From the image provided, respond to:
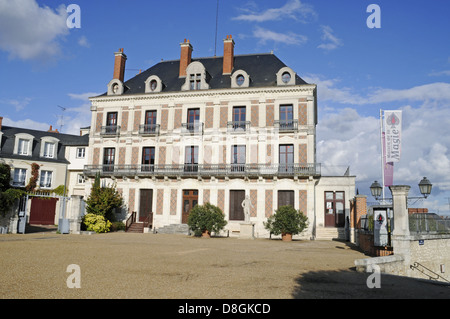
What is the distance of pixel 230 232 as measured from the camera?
24.0 meters

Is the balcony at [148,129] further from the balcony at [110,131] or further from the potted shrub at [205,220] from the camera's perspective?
the potted shrub at [205,220]

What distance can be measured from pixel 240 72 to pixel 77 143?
54.9 feet

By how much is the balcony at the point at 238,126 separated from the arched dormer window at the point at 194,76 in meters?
4.13

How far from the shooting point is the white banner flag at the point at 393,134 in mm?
17750

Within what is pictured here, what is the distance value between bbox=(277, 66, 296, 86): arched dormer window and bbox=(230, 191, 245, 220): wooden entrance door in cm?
860

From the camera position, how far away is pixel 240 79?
26438 millimetres

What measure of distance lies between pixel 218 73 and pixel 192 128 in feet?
17.8

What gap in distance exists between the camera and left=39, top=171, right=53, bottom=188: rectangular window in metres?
30.0

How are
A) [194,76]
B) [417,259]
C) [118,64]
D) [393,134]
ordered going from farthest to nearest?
[118,64], [194,76], [393,134], [417,259]

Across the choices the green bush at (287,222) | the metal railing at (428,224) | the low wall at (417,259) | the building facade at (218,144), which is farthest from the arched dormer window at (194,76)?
the low wall at (417,259)

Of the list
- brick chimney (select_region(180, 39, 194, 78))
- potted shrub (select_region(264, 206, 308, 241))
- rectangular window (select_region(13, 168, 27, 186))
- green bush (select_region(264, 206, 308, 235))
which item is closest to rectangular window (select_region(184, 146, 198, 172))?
brick chimney (select_region(180, 39, 194, 78))

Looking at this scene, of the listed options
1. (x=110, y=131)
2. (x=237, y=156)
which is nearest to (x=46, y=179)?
(x=110, y=131)

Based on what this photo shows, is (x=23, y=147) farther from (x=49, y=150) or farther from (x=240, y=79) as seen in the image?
(x=240, y=79)
